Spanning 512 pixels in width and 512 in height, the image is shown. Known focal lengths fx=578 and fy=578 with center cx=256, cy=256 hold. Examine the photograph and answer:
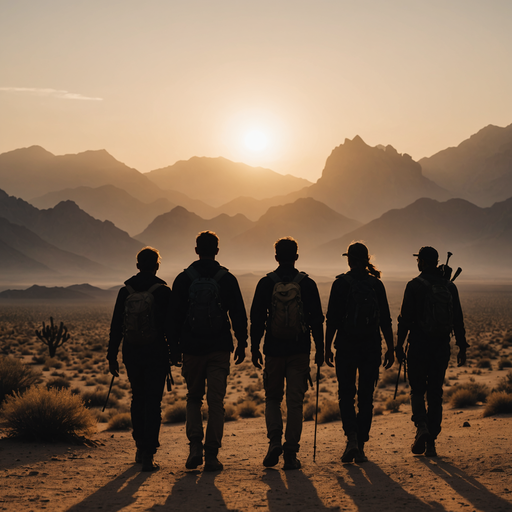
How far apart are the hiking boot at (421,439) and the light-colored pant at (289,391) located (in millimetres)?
1340

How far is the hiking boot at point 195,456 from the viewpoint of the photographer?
5.73 m

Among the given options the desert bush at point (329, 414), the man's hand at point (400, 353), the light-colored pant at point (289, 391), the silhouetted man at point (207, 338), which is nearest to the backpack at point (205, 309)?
the silhouetted man at point (207, 338)

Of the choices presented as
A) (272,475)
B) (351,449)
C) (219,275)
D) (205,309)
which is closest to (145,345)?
(205,309)

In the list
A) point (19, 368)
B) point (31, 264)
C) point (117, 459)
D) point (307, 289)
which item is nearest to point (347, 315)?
point (307, 289)

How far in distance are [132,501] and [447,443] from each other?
4117 millimetres

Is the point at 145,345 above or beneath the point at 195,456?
above

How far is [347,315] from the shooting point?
236 inches

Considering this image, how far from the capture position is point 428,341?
242 inches

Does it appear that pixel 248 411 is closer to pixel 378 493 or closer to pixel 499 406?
pixel 499 406

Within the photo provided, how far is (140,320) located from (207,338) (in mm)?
725

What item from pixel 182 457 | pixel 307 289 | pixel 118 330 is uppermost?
pixel 307 289

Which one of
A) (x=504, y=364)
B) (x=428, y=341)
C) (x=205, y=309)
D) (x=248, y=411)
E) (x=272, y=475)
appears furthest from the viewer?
Result: (x=504, y=364)

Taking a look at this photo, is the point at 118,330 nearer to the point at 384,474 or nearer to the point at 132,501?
the point at 132,501

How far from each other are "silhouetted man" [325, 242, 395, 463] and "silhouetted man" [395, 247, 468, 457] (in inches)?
12.7
